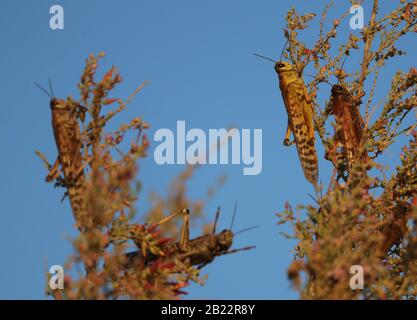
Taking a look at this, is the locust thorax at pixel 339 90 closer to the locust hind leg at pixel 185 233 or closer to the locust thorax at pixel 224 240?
the locust thorax at pixel 224 240

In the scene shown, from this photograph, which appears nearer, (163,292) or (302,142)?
(163,292)

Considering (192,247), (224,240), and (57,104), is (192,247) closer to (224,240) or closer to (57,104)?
(224,240)

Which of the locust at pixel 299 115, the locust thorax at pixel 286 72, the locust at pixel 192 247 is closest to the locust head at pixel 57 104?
the locust at pixel 192 247

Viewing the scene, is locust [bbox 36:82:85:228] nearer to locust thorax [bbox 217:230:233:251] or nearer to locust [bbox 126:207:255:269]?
locust [bbox 126:207:255:269]

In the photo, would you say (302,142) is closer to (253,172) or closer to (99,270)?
(253,172)

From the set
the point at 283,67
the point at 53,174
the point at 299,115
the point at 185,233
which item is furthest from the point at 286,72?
the point at 53,174

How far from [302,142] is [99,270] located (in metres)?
3.59

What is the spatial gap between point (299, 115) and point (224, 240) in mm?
2989

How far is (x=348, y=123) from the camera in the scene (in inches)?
298

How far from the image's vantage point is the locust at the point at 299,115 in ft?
25.5

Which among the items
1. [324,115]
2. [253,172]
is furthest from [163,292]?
[324,115]

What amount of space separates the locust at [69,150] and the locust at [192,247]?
0.51 metres

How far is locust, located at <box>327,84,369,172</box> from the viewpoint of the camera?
7328mm

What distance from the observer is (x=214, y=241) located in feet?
17.2
